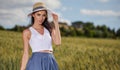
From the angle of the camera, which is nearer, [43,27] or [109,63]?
[43,27]

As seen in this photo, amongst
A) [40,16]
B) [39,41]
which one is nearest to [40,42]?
[39,41]

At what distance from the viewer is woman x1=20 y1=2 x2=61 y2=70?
12.2 ft

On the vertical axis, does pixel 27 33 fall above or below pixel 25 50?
above

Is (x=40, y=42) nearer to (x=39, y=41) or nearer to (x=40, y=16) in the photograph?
(x=39, y=41)

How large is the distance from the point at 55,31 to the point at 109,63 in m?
2.52

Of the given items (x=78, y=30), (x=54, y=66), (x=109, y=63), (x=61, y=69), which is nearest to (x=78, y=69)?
(x=61, y=69)

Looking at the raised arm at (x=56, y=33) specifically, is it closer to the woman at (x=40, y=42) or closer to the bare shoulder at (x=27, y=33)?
the woman at (x=40, y=42)

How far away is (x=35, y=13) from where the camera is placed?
3.82m

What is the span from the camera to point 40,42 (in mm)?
3744

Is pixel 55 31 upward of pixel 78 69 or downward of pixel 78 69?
upward

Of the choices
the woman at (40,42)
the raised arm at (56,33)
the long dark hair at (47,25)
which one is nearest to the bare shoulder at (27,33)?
the woman at (40,42)

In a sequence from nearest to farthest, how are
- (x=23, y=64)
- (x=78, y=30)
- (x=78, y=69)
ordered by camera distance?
1. (x=23, y=64)
2. (x=78, y=69)
3. (x=78, y=30)

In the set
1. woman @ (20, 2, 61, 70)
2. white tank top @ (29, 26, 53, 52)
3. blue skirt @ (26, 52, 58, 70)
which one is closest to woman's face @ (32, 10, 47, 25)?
woman @ (20, 2, 61, 70)

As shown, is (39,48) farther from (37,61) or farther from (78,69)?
(78,69)
